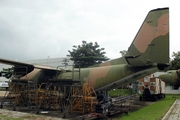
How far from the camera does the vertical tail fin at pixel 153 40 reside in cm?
1123

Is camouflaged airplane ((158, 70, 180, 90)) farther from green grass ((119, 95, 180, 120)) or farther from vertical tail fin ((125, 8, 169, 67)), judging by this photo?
vertical tail fin ((125, 8, 169, 67))

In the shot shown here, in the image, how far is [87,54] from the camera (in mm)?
35812

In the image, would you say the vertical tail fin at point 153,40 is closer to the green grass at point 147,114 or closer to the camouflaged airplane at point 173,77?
the green grass at point 147,114

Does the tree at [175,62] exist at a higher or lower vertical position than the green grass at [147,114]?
higher

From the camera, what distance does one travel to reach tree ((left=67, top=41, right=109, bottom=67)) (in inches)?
1396

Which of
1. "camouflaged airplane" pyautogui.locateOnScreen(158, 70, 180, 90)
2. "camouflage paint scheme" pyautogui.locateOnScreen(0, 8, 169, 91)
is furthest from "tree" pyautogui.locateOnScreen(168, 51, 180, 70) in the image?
"camouflage paint scheme" pyautogui.locateOnScreen(0, 8, 169, 91)

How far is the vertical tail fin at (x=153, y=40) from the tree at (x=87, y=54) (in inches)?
911

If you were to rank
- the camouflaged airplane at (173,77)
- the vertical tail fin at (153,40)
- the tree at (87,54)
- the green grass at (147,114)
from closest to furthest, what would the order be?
the green grass at (147,114) < the vertical tail fin at (153,40) < the camouflaged airplane at (173,77) < the tree at (87,54)

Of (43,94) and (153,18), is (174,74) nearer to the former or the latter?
(153,18)

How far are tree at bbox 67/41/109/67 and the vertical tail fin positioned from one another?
75.9 ft

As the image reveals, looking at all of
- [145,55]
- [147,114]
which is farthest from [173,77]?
[145,55]

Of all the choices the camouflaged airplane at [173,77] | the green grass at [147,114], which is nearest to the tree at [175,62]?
the camouflaged airplane at [173,77]

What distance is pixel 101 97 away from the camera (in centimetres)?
1295

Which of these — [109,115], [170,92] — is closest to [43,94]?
[109,115]
